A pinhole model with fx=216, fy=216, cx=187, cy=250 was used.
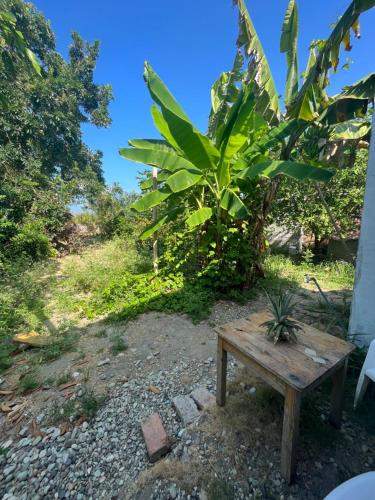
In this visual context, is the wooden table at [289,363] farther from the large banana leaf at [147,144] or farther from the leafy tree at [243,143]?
the large banana leaf at [147,144]

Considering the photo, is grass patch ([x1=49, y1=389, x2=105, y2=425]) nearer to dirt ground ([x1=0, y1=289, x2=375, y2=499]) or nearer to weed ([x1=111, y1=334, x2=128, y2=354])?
dirt ground ([x1=0, y1=289, x2=375, y2=499])

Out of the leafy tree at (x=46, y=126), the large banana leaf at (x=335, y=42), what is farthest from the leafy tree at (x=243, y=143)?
the leafy tree at (x=46, y=126)

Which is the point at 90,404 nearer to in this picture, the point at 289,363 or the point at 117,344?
the point at 117,344

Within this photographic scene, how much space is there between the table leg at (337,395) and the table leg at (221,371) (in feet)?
2.65

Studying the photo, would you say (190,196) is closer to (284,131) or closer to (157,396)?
(284,131)

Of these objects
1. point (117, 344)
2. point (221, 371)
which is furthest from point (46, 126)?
point (221, 371)

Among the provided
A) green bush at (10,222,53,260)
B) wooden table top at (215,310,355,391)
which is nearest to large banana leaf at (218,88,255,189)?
wooden table top at (215,310,355,391)

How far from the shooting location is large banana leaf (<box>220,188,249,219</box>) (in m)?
3.00

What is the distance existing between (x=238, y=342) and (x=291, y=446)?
63 centimetres

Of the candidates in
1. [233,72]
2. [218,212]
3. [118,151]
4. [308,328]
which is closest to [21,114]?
[118,151]

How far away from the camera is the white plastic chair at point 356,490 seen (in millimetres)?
878

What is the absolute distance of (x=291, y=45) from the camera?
11.9ft

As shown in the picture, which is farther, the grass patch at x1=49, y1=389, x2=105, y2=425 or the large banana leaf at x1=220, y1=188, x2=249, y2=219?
the large banana leaf at x1=220, y1=188, x2=249, y2=219

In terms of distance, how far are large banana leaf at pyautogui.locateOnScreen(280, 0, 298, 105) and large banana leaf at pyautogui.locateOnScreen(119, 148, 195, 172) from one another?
7.58 ft
